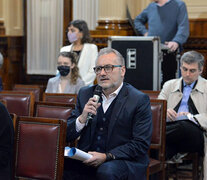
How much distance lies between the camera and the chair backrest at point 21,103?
4738mm

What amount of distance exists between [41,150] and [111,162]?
19.0 inches

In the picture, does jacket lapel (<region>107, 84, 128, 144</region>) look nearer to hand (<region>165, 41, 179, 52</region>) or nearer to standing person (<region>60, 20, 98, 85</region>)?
standing person (<region>60, 20, 98, 85</region>)

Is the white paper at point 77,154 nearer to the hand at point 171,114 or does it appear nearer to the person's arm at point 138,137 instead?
the person's arm at point 138,137

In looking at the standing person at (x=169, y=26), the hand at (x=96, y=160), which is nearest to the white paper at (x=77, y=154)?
the hand at (x=96, y=160)

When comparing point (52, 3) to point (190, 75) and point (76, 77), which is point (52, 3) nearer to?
point (76, 77)

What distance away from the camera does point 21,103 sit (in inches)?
187

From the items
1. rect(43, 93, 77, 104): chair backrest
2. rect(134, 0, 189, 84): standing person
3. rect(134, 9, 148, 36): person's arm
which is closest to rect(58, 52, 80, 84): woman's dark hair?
rect(43, 93, 77, 104): chair backrest

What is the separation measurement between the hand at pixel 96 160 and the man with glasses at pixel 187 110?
50.5 inches

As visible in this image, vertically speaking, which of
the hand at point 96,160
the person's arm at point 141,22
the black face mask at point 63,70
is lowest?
the hand at point 96,160

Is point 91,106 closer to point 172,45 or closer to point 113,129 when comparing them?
point 113,129

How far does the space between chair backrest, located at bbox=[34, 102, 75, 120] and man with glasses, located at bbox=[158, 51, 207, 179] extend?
35.8 inches

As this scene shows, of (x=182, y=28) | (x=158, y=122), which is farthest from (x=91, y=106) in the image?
(x=182, y=28)

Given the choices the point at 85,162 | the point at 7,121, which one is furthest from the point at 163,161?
the point at 7,121

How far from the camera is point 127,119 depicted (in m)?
3.42
